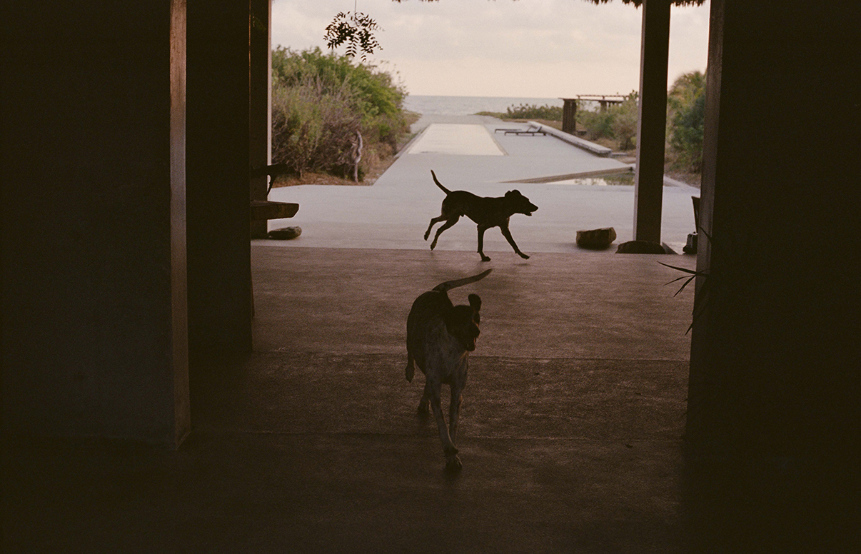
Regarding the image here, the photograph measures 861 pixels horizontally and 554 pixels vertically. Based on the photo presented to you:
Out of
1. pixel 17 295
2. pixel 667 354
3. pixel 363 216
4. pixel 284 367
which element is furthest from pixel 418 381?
pixel 363 216

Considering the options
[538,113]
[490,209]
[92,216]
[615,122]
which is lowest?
[490,209]

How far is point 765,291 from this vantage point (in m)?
3.68

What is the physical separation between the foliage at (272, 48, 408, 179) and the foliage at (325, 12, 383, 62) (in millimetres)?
10994

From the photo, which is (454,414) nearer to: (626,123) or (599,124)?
(626,123)

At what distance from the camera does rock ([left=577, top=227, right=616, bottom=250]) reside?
10.6 metres

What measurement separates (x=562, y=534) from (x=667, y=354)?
2.75m

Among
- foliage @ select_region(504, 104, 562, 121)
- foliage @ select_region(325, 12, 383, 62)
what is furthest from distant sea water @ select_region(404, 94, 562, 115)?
foliage @ select_region(325, 12, 383, 62)

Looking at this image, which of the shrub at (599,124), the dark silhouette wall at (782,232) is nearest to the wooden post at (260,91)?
the dark silhouette wall at (782,232)

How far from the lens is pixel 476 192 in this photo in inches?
645

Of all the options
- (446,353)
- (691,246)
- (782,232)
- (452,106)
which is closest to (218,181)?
(446,353)

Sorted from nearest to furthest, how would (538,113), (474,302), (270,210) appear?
(474,302) < (270,210) < (538,113)

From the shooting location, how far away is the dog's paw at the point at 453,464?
3545 millimetres

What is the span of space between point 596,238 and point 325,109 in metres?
11.4

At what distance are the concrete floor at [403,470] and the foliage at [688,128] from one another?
18.8 m
